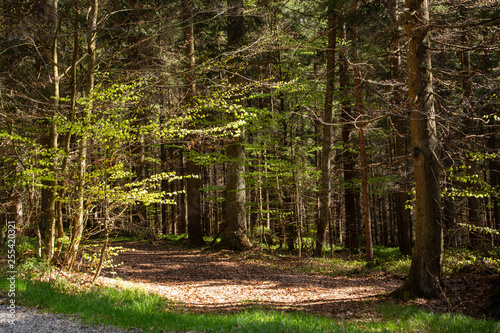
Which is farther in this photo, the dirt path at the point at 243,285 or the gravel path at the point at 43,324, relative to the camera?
the dirt path at the point at 243,285

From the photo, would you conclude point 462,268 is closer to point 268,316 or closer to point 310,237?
point 268,316

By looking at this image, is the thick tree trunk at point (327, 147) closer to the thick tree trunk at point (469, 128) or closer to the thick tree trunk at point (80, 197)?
the thick tree trunk at point (469, 128)

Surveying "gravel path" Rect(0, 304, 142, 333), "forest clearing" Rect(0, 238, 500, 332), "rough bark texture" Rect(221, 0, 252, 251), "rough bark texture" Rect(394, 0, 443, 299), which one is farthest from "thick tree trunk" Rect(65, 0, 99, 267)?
"rough bark texture" Rect(221, 0, 252, 251)

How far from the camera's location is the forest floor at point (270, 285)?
6.88 metres

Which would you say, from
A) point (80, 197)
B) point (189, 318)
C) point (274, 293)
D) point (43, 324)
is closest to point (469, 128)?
point (274, 293)

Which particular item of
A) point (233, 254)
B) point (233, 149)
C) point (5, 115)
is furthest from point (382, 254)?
point (5, 115)

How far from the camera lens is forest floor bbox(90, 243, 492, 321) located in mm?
6877

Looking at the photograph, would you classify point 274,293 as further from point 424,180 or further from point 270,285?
point 424,180

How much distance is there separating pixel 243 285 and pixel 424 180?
17.7 feet

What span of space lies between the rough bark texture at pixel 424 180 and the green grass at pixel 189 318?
2.90 ft

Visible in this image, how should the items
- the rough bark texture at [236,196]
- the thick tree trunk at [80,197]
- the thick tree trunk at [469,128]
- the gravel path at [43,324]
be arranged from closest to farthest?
the gravel path at [43,324] < the thick tree trunk at [469,128] < the thick tree trunk at [80,197] < the rough bark texture at [236,196]

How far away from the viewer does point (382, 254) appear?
16812 millimetres

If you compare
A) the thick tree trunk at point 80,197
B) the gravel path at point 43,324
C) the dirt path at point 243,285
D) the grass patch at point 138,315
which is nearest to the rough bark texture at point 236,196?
the dirt path at point 243,285

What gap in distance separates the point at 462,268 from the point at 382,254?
8.56 metres
